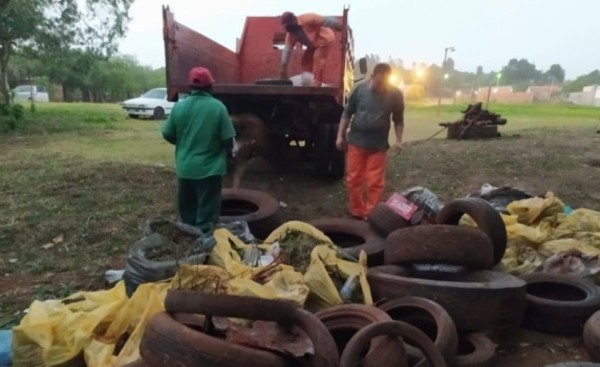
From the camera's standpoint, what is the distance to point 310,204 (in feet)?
24.1

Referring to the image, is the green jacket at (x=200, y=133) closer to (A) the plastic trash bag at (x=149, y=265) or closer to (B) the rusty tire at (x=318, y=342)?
(A) the plastic trash bag at (x=149, y=265)

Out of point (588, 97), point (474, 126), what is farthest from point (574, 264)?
point (588, 97)

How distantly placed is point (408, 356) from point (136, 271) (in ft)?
6.19

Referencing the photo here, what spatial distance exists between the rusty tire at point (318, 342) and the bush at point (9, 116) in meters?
16.8

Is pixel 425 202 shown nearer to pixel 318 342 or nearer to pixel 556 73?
pixel 318 342

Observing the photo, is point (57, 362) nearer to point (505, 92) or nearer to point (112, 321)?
point (112, 321)

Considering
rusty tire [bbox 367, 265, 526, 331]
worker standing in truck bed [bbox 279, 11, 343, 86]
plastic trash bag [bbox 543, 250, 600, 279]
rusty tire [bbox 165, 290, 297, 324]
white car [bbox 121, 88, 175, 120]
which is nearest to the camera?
rusty tire [bbox 165, 290, 297, 324]

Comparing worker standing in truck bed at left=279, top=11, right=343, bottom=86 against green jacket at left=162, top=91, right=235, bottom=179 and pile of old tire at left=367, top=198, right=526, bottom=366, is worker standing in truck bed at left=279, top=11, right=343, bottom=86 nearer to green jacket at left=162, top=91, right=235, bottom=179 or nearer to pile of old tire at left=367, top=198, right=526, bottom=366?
green jacket at left=162, top=91, right=235, bottom=179

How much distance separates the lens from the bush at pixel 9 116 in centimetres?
1708

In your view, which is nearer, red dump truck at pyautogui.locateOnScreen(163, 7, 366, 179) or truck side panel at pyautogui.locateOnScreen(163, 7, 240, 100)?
truck side panel at pyautogui.locateOnScreen(163, 7, 240, 100)

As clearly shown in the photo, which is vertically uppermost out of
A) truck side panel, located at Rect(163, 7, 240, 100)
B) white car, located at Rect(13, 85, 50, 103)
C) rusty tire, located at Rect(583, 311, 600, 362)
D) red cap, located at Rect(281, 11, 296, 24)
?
red cap, located at Rect(281, 11, 296, 24)

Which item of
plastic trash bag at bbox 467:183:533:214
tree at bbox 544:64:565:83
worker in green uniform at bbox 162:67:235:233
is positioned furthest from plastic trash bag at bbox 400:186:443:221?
tree at bbox 544:64:565:83

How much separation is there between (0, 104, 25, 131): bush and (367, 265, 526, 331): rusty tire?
16469mm

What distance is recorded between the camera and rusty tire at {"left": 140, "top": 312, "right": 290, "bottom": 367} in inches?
96.8
